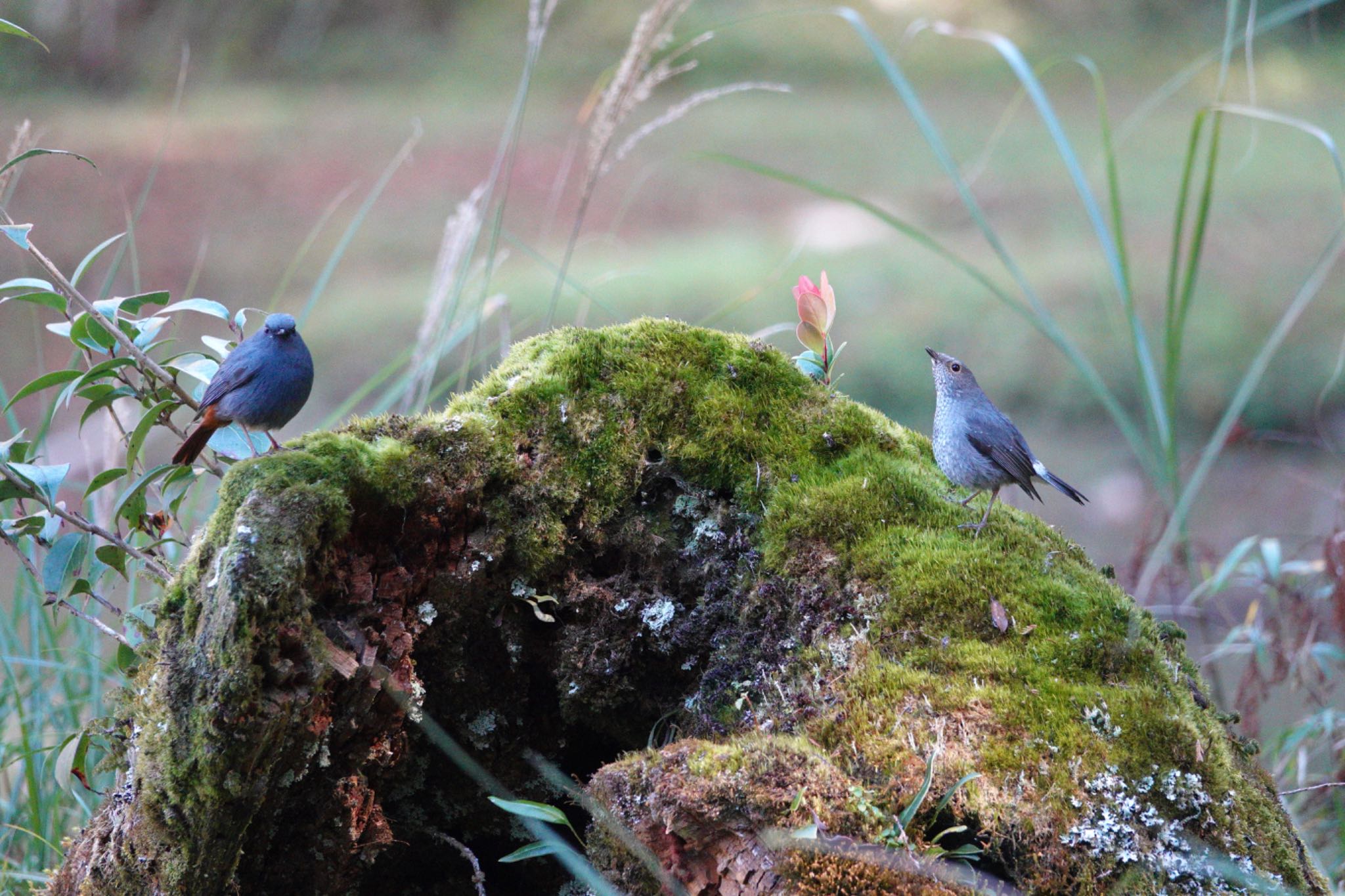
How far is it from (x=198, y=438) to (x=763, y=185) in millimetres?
7455

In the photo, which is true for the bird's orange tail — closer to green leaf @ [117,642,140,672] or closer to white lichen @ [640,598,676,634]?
green leaf @ [117,642,140,672]

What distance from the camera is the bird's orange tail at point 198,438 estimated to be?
2.08 metres

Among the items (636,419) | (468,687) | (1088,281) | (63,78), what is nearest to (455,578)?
(468,687)

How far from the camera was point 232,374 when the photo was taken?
1994mm

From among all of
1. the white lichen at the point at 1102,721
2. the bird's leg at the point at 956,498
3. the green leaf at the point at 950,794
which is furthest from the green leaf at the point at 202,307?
the white lichen at the point at 1102,721

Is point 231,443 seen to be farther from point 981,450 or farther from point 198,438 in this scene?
point 981,450

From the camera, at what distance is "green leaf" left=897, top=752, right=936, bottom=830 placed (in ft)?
4.48

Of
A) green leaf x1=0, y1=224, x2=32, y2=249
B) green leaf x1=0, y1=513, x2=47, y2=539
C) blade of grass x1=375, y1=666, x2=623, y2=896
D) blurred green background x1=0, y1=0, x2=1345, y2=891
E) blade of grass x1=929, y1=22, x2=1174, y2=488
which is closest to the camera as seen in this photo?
blade of grass x1=375, y1=666, x2=623, y2=896

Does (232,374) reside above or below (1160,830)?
above

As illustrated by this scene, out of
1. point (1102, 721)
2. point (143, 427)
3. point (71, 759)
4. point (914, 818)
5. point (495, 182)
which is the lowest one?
point (71, 759)

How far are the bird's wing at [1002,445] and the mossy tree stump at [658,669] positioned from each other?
115mm

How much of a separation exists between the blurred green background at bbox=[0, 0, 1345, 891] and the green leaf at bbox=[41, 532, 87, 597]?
4.17 metres

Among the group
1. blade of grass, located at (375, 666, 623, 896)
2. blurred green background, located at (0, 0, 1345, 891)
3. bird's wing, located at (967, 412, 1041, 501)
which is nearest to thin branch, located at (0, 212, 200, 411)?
blade of grass, located at (375, 666, 623, 896)

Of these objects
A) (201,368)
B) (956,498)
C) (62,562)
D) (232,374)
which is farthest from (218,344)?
(956,498)
